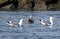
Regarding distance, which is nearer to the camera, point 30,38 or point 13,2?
point 30,38

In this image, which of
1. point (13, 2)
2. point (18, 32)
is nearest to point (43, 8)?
point (13, 2)

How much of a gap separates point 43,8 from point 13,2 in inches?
244

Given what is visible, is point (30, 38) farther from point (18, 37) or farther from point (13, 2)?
point (13, 2)

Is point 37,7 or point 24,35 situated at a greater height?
point 24,35

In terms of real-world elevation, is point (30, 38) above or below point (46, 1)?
above

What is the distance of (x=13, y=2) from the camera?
65.7m

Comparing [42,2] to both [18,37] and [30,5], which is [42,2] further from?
[18,37]

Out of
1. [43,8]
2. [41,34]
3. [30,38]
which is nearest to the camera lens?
[30,38]

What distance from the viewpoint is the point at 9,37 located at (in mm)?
26891

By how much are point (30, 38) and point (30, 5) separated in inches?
1470

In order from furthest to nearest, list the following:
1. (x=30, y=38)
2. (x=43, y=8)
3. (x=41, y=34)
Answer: (x=43, y=8)
(x=41, y=34)
(x=30, y=38)

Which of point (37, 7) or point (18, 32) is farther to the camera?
point (37, 7)

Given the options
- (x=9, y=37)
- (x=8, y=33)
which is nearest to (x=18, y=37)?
(x=9, y=37)

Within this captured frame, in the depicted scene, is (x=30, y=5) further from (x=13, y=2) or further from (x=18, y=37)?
(x=18, y=37)
